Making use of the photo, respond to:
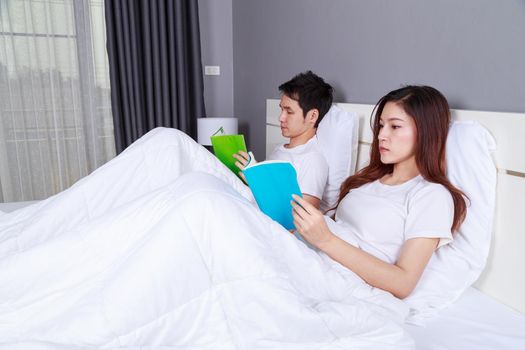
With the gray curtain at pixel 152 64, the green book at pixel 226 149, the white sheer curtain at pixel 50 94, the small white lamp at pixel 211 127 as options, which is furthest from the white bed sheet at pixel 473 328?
the white sheer curtain at pixel 50 94

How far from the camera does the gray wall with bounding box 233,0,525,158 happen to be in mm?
1232

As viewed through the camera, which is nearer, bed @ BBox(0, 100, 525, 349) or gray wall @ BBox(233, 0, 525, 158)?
bed @ BBox(0, 100, 525, 349)

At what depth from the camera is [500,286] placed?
4.04 ft

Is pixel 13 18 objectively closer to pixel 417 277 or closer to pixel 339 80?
pixel 339 80

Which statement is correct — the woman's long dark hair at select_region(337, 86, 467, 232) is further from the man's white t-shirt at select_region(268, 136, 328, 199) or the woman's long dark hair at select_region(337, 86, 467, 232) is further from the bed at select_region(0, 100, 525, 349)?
the man's white t-shirt at select_region(268, 136, 328, 199)

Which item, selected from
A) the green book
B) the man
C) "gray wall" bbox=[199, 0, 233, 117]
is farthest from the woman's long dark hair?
"gray wall" bbox=[199, 0, 233, 117]

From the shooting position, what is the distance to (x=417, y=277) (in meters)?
1.12

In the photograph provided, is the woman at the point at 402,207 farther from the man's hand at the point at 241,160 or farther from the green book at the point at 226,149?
the green book at the point at 226,149

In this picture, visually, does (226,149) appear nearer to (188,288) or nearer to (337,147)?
(337,147)

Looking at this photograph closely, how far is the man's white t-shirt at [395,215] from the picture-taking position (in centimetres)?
115

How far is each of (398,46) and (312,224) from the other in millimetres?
961

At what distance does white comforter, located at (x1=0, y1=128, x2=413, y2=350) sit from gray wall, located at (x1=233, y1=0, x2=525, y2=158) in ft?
2.55

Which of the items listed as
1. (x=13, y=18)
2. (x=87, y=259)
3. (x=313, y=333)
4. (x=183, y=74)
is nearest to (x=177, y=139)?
(x=87, y=259)

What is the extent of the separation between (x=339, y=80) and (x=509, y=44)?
987mm
